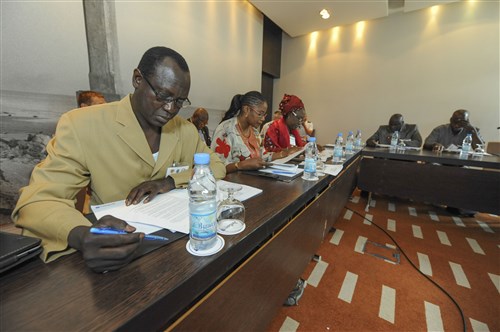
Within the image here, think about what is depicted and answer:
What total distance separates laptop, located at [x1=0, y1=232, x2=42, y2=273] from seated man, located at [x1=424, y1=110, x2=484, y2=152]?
402cm

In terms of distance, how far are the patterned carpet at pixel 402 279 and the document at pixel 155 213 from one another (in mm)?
972

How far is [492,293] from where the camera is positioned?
1.52 metres

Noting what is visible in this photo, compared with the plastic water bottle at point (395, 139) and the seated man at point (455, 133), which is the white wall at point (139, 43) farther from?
the seated man at point (455, 133)

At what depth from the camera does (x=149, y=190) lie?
Answer: 83cm

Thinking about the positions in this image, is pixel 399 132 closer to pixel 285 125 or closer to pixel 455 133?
pixel 455 133

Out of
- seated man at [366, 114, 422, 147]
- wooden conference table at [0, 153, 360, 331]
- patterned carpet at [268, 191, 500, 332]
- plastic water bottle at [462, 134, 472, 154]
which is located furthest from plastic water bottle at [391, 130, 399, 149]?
wooden conference table at [0, 153, 360, 331]

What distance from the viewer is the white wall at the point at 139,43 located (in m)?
2.13

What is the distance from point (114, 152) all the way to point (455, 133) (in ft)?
14.9

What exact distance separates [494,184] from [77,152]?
3496 millimetres

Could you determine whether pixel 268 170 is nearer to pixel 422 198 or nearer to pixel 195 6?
pixel 422 198

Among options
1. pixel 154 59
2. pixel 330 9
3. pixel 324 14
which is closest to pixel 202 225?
pixel 154 59

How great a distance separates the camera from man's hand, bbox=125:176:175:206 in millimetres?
776

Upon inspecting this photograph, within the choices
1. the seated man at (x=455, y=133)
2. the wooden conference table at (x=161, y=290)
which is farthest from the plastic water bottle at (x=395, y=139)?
the wooden conference table at (x=161, y=290)

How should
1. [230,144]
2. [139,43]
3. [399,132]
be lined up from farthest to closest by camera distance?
[399,132]
[139,43]
[230,144]
